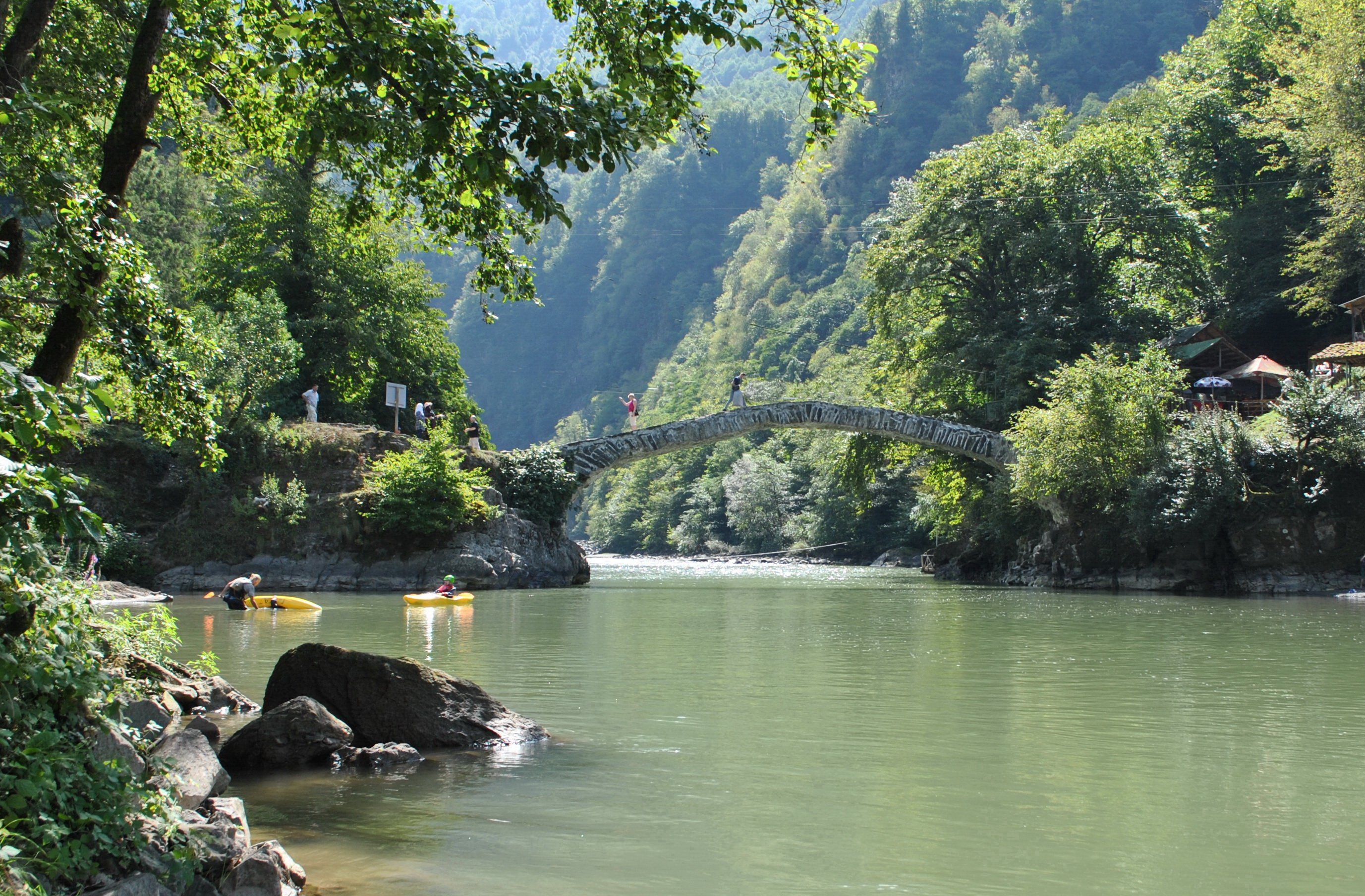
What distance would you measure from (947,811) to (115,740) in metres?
4.25

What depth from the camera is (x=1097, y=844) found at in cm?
604

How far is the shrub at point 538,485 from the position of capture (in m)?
33.7

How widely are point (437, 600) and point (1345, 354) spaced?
2325 centimetres

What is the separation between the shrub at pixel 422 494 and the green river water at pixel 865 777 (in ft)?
43.1

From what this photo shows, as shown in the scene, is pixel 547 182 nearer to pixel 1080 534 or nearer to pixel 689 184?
pixel 1080 534

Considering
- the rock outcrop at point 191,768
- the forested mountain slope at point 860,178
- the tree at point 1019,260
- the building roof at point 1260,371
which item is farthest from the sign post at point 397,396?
the forested mountain slope at point 860,178

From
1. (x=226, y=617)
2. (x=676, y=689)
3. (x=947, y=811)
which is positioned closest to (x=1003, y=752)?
(x=947, y=811)

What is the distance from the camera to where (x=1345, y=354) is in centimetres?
3062

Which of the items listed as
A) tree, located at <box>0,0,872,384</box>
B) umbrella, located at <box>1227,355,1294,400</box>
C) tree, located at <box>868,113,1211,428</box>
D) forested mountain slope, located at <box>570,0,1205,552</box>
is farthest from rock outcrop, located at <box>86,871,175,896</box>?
forested mountain slope, located at <box>570,0,1205,552</box>

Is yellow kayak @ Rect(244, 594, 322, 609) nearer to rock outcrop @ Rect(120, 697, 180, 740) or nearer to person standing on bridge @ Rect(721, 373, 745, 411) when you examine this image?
rock outcrop @ Rect(120, 697, 180, 740)

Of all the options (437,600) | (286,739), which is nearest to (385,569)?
(437,600)

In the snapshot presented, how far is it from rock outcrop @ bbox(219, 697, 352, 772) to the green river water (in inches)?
10.7

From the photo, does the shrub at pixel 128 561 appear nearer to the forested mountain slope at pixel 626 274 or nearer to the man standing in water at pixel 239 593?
the man standing in water at pixel 239 593

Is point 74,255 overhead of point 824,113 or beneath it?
beneath
